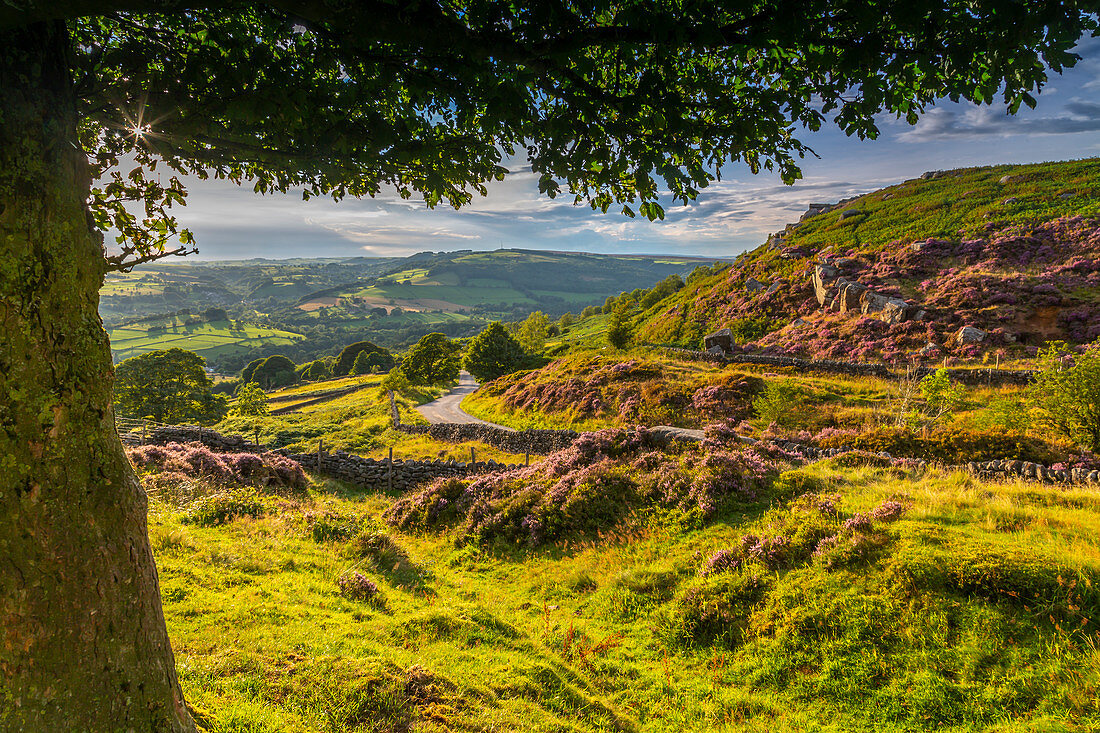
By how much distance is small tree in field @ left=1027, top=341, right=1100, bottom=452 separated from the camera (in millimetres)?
12637

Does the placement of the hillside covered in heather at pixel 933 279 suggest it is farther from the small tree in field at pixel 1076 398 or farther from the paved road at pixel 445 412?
the paved road at pixel 445 412

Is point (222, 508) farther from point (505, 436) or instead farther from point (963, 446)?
point (963, 446)

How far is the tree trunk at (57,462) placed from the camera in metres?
2.54

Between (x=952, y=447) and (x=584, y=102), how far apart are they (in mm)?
17136

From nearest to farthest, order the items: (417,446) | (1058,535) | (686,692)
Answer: (686,692) → (1058,535) → (417,446)

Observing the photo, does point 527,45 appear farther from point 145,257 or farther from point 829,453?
point 829,453

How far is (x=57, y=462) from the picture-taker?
2.68m

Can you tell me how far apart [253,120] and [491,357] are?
53.8 m

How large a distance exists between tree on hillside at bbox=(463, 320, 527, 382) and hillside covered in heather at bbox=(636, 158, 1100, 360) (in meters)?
21.6

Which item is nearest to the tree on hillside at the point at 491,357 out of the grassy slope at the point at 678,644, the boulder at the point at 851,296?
the boulder at the point at 851,296

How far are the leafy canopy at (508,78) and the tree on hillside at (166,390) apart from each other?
5191 cm

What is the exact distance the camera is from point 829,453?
1395 cm

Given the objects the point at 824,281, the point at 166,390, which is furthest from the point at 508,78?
the point at 166,390

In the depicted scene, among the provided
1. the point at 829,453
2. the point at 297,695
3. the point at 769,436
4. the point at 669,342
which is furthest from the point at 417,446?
the point at 669,342
